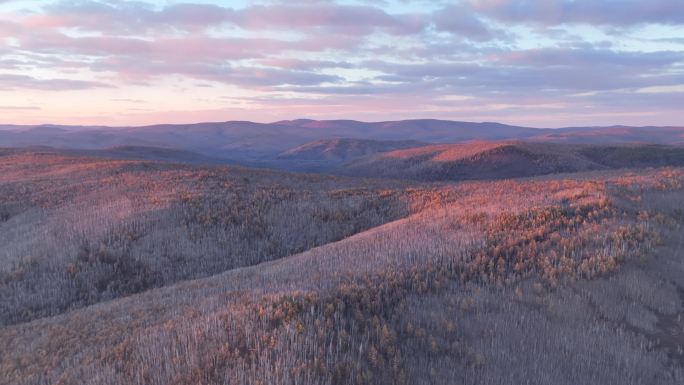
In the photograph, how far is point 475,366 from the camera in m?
5.91

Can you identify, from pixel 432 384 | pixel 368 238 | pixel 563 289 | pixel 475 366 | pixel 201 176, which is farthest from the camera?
pixel 201 176

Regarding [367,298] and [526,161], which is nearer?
[367,298]

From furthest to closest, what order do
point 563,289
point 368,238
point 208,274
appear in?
point 208,274 < point 368,238 < point 563,289

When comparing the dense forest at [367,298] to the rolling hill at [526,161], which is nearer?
the dense forest at [367,298]

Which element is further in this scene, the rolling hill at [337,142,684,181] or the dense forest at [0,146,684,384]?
the rolling hill at [337,142,684,181]

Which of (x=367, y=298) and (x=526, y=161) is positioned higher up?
(x=367, y=298)

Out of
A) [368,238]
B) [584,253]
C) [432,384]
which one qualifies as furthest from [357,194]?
[432,384]

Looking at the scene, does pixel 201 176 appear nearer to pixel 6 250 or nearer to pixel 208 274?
pixel 6 250

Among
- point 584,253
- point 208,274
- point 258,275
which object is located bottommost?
point 208,274

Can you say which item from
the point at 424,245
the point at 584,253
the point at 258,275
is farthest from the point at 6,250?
the point at 584,253

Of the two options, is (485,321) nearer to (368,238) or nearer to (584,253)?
(584,253)

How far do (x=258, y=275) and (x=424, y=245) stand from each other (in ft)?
12.2

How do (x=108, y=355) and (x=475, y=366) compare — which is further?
(x=108, y=355)

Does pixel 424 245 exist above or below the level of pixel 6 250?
above
